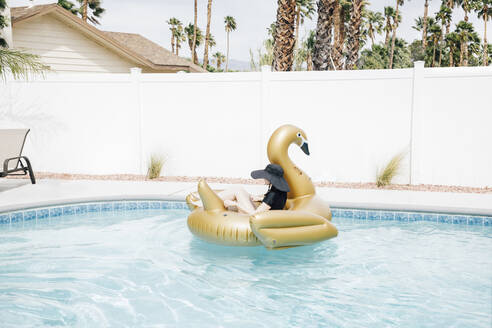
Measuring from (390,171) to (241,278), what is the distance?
469 cm

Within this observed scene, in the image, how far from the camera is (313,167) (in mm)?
9125

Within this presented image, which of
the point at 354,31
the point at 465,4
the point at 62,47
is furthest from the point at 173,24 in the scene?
the point at 62,47

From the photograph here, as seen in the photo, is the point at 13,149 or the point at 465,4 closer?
the point at 13,149

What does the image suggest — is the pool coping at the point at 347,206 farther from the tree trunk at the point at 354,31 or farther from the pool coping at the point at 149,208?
the tree trunk at the point at 354,31

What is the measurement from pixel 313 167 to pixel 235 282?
4647 millimetres

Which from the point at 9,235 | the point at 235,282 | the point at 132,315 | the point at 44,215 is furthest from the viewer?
the point at 44,215

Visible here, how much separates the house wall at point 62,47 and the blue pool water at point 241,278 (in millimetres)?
9063

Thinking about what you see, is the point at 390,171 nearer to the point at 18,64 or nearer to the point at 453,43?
the point at 18,64

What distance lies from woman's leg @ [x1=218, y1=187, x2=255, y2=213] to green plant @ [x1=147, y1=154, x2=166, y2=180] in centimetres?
423

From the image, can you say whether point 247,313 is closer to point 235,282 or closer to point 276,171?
point 235,282

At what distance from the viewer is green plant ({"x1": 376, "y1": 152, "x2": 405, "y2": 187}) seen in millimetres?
8578

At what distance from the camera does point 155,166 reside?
9641 mm

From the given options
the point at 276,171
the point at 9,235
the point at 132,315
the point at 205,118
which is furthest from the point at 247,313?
the point at 205,118

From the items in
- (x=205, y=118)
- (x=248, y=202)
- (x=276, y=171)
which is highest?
(x=205, y=118)
